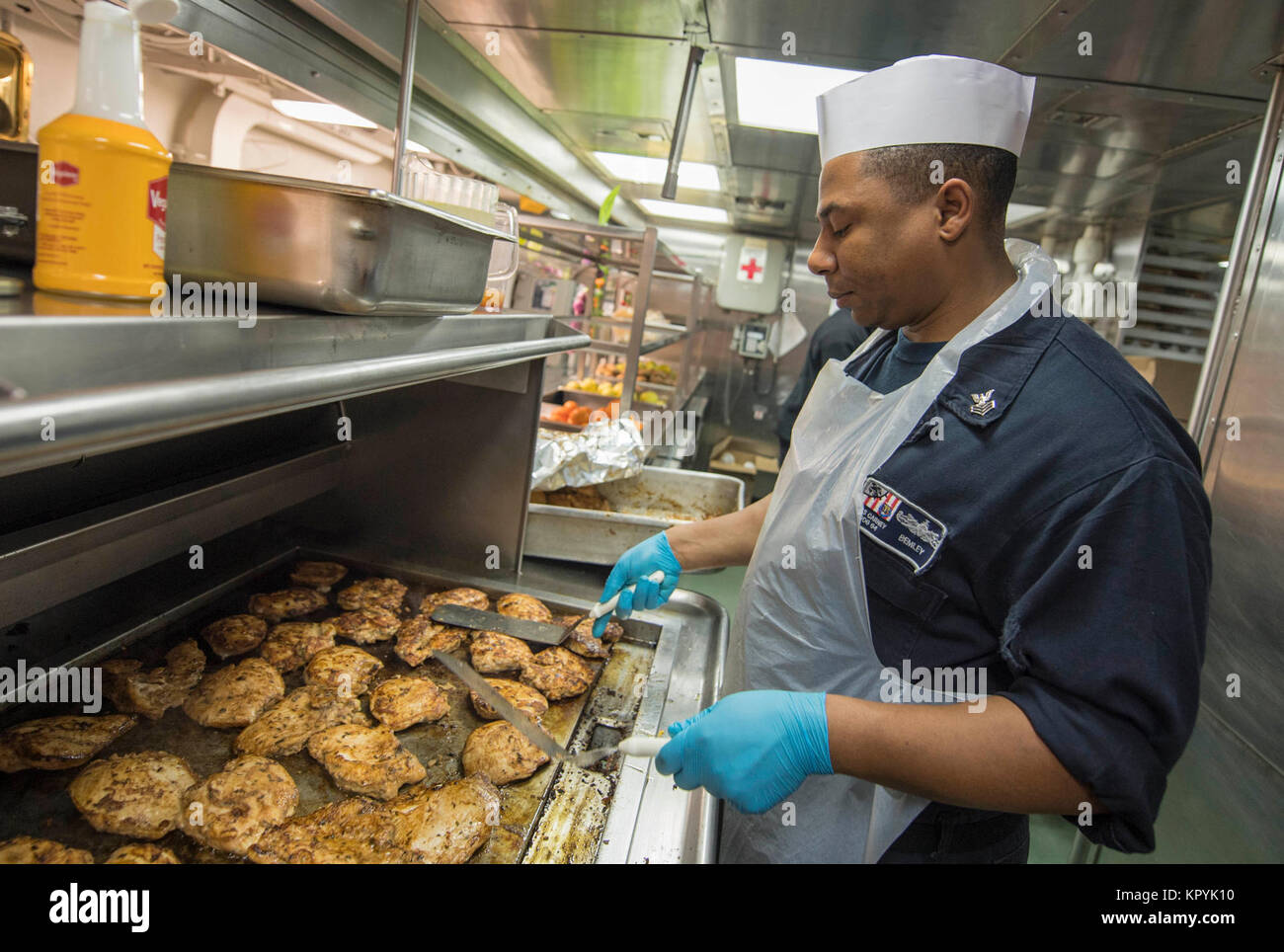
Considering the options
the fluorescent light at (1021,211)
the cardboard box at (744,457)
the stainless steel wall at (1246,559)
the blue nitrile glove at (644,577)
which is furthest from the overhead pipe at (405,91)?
the cardboard box at (744,457)

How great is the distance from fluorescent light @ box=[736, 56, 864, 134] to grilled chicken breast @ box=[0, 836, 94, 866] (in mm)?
2642

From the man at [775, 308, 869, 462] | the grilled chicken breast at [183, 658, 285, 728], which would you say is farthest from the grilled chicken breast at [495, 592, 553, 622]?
the man at [775, 308, 869, 462]

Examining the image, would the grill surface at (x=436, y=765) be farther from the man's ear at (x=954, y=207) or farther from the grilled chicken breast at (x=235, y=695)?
the man's ear at (x=954, y=207)

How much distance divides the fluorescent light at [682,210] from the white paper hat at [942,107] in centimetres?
530

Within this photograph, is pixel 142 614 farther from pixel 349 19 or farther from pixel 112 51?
pixel 349 19

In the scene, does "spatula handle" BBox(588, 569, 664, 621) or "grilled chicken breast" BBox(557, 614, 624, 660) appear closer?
"spatula handle" BBox(588, 569, 664, 621)

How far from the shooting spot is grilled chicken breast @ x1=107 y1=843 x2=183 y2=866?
1041 millimetres

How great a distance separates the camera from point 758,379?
8266 mm

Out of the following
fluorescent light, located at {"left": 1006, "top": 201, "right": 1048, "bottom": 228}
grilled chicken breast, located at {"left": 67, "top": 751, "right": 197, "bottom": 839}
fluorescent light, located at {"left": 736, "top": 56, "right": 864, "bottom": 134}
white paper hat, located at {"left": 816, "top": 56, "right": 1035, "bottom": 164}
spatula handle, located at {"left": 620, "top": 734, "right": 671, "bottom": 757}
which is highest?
fluorescent light, located at {"left": 1006, "top": 201, "right": 1048, "bottom": 228}

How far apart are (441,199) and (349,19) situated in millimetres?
605

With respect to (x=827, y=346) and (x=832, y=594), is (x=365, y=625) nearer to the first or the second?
(x=832, y=594)

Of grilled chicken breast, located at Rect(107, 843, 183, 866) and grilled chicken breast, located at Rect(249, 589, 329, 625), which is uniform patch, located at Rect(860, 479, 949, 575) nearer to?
grilled chicken breast, located at Rect(107, 843, 183, 866)
